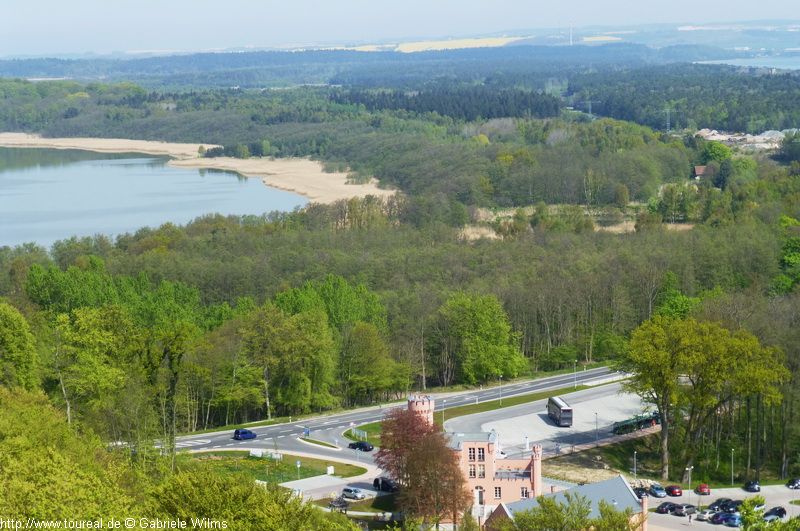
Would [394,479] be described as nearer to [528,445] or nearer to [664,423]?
[528,445]

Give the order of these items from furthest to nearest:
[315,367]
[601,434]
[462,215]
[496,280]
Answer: [462,215] < [496,280] < [315,367] < [601,434]

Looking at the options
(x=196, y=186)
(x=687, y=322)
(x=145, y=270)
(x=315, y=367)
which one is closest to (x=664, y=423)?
(x=687, y=322)

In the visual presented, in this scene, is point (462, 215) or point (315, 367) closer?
point (315, 367)

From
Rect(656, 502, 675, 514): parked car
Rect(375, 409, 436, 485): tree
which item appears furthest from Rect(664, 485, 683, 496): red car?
Rect(375, 409, 436, 485): tree

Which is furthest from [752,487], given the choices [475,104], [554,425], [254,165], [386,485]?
[475,104]

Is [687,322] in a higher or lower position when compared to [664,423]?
higher

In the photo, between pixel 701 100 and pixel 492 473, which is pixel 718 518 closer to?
pixel 492 473

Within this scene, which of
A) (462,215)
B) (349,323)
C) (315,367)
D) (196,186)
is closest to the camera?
(315,367)
